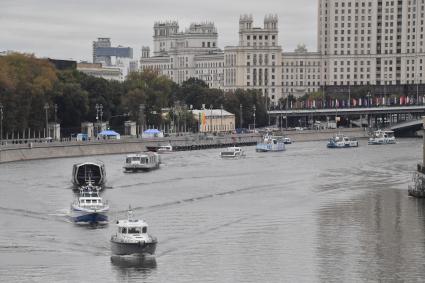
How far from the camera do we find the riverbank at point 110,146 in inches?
5079

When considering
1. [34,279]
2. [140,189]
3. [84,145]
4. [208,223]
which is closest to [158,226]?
[208,223]

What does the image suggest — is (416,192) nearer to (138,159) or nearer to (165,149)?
(138,159)

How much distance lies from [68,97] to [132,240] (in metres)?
96.8

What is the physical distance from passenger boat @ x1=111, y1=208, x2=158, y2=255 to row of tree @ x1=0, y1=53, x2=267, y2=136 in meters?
78.9

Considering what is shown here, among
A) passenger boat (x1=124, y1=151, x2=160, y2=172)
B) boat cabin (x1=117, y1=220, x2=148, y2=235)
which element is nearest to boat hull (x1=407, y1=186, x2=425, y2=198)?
boat cabin (x1=117, y1=220, x2=148, y2=235)

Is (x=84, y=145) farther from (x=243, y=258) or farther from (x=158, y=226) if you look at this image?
(x=243, y=258)

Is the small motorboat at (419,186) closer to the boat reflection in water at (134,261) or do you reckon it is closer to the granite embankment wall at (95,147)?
the boat reflection in water at (134,261)

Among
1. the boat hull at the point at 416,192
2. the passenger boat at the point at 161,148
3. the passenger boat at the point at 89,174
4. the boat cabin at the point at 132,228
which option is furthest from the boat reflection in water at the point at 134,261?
the passenger boat at the point at 161,148

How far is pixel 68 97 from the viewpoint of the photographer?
522ft

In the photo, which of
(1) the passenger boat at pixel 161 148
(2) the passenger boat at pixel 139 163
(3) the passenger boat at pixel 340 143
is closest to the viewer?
(2) the passenger boat at pixel 139 163

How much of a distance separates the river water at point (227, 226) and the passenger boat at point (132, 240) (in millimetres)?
512

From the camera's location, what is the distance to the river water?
201ft

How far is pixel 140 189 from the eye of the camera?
324 ft

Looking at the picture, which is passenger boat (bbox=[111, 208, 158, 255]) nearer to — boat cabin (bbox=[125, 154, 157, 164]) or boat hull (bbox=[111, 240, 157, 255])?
boat hull (bbox=[111, 240, 157, 255])
